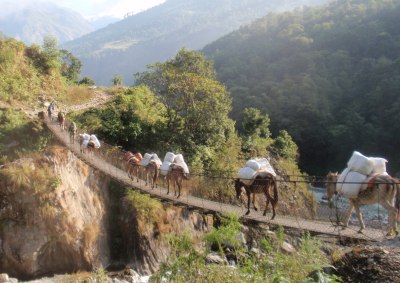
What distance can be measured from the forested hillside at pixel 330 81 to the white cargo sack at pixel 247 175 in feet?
83.7

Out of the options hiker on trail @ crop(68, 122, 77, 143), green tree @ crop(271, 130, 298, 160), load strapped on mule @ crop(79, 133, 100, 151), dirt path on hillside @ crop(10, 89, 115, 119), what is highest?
dirt path on hillside @ crop(10, 89, 115, 119)

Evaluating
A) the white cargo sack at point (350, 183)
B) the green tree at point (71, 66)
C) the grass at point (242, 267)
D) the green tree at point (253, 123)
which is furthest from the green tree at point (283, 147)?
the grass at point (242, 267)

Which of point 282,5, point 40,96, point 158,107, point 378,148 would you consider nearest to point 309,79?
point 378,148

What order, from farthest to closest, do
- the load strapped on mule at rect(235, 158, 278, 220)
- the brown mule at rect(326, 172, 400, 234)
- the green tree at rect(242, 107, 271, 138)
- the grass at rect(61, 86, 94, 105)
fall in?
the green tree at rect(242, 107, 271, 138) → the grass at rect(61, 86, 94, 105) → the load strapped on mule at rect(235, 158, 278, 220) → the brown mule at rect(326, 172, 400, 234)

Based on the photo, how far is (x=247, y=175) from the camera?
7441 mm

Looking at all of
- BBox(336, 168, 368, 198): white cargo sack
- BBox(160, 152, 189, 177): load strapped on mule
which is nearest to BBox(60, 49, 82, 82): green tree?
BBox(160, 152, 189, 177): load strapped on mule

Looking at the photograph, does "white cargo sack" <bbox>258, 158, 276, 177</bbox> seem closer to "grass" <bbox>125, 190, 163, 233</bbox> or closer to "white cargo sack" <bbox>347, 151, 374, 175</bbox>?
"white cargo sack" <bbox>347, 151, 374, 175</bbox>

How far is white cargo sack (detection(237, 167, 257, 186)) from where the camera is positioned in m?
7.41

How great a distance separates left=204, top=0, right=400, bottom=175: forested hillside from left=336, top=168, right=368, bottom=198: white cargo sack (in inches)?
1052

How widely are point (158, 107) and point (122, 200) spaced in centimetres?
660

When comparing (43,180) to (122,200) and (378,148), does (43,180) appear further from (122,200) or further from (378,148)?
(378,148)

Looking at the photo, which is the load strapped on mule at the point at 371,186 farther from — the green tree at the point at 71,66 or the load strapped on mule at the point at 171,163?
the green tree at the point at 71,66

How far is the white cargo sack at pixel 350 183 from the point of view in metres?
5.74

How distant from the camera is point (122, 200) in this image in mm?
10680
